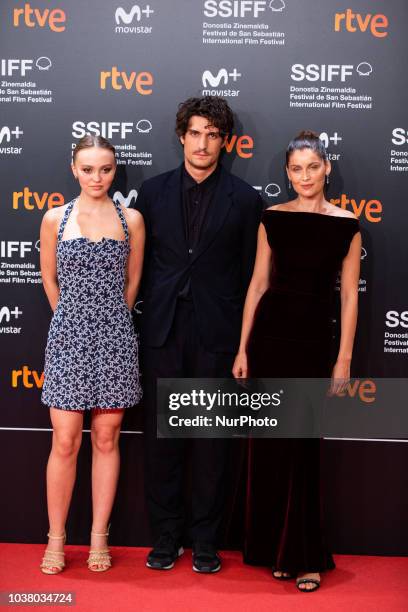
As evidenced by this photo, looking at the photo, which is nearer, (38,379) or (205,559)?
(205,559)

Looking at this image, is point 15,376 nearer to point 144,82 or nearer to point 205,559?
point 205,559

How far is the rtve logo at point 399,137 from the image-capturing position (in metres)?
3.82

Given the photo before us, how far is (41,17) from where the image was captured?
12.6ft

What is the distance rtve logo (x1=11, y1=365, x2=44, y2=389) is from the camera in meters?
4.02

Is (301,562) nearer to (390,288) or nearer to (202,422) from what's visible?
(202,422)

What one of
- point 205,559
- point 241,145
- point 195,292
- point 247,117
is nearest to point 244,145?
point 241,145

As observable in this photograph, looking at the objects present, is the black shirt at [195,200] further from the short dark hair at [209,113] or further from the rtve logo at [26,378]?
the rtve logo at [26,378]

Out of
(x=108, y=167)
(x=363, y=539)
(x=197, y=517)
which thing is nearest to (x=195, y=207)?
(x=108, y=167)

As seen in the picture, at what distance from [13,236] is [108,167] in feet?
2.48

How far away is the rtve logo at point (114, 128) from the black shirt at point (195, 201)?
0.38m

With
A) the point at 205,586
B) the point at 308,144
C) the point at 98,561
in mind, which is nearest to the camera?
the point at 308,144

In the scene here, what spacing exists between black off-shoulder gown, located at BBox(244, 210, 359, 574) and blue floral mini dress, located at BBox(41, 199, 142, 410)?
632 mm

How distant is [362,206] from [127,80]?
4.38 ft

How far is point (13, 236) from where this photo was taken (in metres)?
3.97
